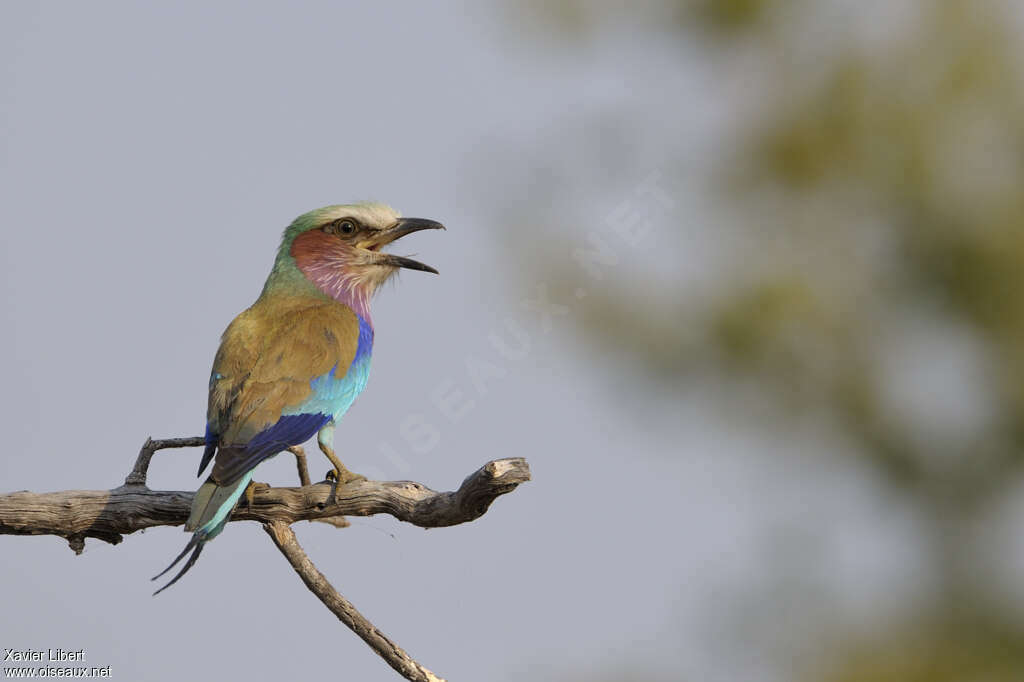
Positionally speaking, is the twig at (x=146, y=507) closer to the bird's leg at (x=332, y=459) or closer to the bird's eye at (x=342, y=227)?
the bird's leg at (x=332, y=459)

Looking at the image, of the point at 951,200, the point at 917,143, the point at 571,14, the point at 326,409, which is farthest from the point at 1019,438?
the point at 326,409

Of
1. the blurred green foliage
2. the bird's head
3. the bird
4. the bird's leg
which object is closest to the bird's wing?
the bird

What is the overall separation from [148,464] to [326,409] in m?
0.75

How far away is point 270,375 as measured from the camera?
4.68 m

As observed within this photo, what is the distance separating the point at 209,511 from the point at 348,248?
187cm

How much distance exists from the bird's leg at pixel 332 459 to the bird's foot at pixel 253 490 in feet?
0.94

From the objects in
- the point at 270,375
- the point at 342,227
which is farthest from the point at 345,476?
the point at 342,227

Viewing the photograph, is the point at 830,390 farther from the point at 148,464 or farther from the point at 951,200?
the point at 148,464

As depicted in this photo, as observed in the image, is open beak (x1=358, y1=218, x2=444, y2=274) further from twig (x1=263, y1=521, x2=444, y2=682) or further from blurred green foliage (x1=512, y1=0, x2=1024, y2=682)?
blurred green foliage (x1=512, y1=0, x2=1024, y2=682)

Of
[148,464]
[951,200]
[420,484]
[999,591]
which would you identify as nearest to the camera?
[420,484]

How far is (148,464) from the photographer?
4.76 m

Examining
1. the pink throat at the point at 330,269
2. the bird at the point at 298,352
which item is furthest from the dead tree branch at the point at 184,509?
the pink throat at the point at 330,269

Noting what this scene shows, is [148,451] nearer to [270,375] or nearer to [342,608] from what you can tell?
[270,375]

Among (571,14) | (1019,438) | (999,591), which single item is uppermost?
(571,14)
